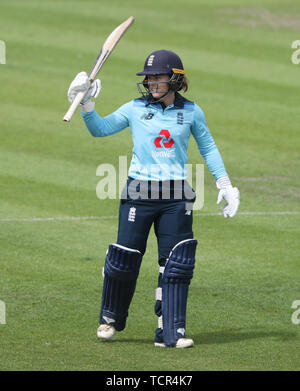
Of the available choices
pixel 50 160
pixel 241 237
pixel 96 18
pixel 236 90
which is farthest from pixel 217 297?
pixel 96 18

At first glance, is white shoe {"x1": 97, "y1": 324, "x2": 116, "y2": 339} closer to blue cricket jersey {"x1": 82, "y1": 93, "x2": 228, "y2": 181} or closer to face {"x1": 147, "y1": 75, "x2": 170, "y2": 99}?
blue cricket jersey {"x1": 82, "y1": 93, "x2": 228, "y2": 181}

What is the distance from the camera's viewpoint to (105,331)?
24.4ft

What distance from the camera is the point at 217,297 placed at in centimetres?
884

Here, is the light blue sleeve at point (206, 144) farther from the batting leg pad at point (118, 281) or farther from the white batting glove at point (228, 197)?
the batting leg pad at point (118, 281)

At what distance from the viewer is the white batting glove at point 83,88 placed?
23.9ft

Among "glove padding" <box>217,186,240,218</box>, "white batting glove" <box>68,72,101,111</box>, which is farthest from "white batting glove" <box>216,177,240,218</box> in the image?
"white batting glove" <box>68,72,101,111</box>

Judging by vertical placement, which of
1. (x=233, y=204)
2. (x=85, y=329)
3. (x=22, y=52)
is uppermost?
(x=22, y=52)

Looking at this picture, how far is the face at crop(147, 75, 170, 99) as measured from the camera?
24.4 feet

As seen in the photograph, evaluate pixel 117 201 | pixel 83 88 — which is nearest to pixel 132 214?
pixel 83 88

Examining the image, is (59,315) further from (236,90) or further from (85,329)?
(236,90)

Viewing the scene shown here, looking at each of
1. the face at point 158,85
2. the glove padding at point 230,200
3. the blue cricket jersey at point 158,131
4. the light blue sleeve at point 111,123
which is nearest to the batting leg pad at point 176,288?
the glove padding at point 230,200

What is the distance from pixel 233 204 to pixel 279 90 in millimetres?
10929

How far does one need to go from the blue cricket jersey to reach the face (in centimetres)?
8

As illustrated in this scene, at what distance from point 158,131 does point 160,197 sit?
491 mm
